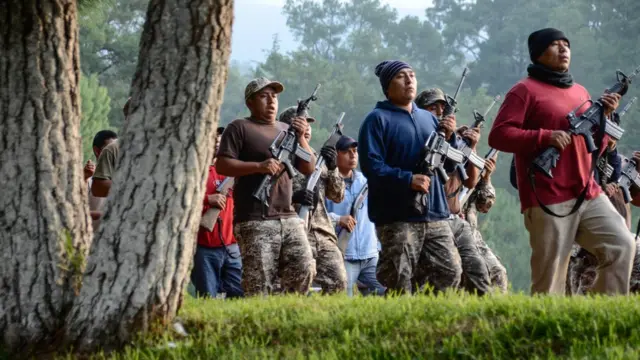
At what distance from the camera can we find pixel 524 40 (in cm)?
7762

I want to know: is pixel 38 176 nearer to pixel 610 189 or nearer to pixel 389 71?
pixel 389 71

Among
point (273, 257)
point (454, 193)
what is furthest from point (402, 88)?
point (454, 193)

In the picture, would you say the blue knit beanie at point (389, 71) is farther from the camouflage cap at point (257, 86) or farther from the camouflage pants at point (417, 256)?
the camouflage pants at point (417, 256)

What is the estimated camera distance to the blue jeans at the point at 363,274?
545 inches

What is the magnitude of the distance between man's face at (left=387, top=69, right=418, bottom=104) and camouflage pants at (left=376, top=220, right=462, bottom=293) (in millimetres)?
939

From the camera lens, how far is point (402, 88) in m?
9.87

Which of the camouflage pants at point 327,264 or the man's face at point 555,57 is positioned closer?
the man's face at point 555,57

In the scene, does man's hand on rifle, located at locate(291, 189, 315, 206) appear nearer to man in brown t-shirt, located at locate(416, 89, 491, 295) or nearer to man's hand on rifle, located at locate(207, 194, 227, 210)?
man's hand on rifle, located at locate(207, 194, 227, 210)

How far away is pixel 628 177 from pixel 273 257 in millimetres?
4106

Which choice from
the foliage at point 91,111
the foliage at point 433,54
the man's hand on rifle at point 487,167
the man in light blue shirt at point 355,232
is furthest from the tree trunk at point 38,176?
the foliage at point 433,54

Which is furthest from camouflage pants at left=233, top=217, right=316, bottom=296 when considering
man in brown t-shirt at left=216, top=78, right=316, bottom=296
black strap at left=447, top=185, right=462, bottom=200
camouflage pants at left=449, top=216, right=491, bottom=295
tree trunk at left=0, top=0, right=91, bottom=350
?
tree trunk at left=0, top=0, right=91, bottom=350

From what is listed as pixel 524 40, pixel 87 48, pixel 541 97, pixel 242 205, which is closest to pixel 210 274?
pixel 242 205

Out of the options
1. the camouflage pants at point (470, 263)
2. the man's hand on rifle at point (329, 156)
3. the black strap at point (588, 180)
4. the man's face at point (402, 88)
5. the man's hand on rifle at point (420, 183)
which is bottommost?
the camouflage pants at point (470, 263)

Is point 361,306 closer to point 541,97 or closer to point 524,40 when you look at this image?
point 541,97
